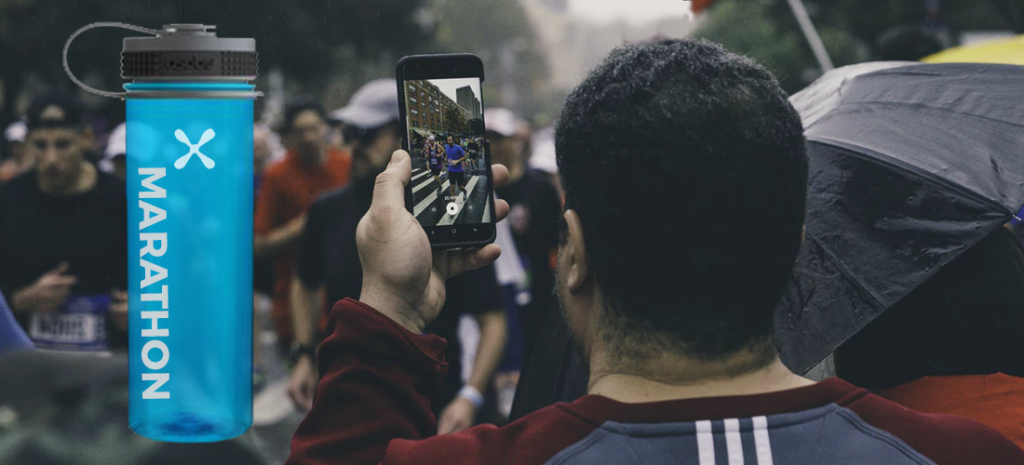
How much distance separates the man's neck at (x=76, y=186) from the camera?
18.2 ft

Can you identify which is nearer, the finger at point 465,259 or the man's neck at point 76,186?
the finger at point 465,259

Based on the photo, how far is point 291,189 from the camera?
7062 millimetres

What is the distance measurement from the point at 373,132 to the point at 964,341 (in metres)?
3.14

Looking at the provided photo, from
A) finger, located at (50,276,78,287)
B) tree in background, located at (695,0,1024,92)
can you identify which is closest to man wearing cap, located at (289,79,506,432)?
finger, located at (50,276,78,287)

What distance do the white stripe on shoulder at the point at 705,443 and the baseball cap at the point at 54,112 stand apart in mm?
5432

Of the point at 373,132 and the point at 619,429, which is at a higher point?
the point at 373,132

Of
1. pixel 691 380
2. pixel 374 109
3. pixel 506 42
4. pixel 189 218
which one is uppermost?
pixel 506 42

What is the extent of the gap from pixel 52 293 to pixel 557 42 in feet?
568

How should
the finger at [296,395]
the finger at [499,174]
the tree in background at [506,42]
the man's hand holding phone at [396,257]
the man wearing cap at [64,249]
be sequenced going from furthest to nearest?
the tree in background at [506,42], the man wearing cap at [64,249], the finger at [296,395], the finger at [499,174], the man's hand holding phone at [396,257]

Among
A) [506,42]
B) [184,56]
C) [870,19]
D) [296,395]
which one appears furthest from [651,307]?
[506,42]

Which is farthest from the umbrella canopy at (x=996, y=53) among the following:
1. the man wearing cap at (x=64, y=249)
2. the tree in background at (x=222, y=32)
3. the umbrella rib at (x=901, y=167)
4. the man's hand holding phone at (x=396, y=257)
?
the tree in background at (x=222, y=32)

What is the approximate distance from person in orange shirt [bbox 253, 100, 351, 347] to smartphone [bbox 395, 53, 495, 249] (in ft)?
17.3

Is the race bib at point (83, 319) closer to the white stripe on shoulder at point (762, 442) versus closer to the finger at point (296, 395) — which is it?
the finger at point (296, 395)

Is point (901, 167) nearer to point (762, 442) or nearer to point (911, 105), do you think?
point (911, 105)
